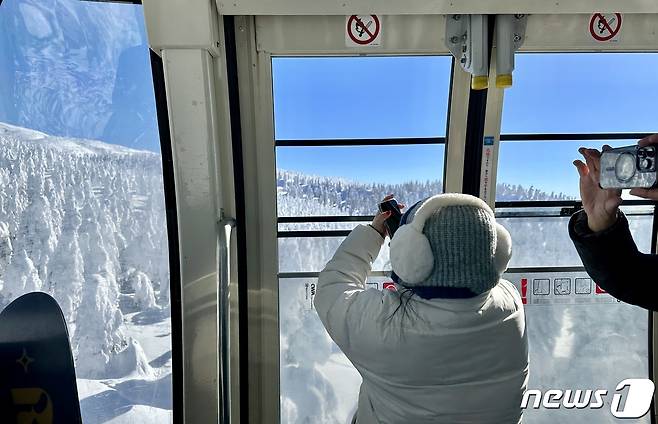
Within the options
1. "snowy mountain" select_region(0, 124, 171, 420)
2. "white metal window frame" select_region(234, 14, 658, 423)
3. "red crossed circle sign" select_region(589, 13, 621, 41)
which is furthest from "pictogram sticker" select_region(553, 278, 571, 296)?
"snowy mountain" select_region(0, 124, 171, 420)

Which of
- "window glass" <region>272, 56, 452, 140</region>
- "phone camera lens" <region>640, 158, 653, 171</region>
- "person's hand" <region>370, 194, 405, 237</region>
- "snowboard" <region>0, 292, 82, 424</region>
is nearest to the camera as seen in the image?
"phone camera lens" <region>640, 158, 653, 171</region>

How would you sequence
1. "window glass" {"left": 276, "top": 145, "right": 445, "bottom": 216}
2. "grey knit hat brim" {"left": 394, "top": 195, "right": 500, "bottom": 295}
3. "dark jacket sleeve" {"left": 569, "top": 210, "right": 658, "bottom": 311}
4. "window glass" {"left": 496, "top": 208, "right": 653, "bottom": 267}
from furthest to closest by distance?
"window glass" {"left": 496, "top": 208, "right": 653, "bottom": 267} → "window glass" {"left": 276, "top": 145, "right": 445, "bottom": 216} → "dark jacket sleeve" {"left": 569, "top": 210, "right": 658, "bottom": 311} → "grey knit hat brim" {"left": 394, "top": 195, "right": 500, "bottom": 295}

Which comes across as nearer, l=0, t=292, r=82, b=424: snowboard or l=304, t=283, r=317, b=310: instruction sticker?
l=0, t=292, r=82, b=424: snowboard

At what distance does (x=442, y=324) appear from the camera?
4.90 ft

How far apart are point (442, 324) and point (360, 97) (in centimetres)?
158

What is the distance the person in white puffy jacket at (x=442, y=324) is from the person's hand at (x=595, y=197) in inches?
11.0

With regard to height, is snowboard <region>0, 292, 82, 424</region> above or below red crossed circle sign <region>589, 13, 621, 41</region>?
below

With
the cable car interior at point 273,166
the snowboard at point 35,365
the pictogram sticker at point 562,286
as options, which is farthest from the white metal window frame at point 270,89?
the snowboard at point 35,365

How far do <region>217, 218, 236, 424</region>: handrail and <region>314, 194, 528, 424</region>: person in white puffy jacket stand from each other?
0.92 meters

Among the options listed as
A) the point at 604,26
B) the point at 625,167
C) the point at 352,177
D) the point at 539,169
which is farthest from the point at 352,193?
the point at 625,167

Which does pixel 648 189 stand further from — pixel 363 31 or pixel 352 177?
pixel 352 177

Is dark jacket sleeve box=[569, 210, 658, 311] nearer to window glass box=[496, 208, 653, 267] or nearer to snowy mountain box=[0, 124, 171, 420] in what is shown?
window glass box=[496, 208, 653, 267]

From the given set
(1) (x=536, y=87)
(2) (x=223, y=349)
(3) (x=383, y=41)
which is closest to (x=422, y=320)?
(2) (x=223, y=349)

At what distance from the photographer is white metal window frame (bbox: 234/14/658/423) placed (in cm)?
247
